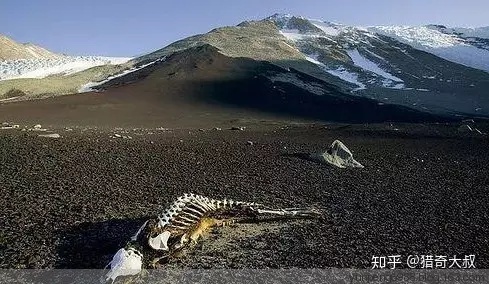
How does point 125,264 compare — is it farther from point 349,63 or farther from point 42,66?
point 349,63

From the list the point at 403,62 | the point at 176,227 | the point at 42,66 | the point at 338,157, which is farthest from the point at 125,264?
the point at 403,62

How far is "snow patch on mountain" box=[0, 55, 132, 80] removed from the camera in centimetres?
4694

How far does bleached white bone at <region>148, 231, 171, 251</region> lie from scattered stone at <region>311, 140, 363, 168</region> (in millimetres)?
6938

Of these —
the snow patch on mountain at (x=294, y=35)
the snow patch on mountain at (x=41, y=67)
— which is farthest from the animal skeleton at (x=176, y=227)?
the snow patch on mountain at (x=294, y=35)

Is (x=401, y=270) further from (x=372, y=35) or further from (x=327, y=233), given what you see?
(x=372, y=35)

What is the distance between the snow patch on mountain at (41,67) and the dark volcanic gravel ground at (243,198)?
123 feet

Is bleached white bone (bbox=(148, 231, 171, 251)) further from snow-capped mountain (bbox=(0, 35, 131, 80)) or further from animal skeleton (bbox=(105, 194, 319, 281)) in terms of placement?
snow-capped mountain (bbox=(0, 35, 131, 80))

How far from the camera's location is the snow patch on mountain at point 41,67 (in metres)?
46.9

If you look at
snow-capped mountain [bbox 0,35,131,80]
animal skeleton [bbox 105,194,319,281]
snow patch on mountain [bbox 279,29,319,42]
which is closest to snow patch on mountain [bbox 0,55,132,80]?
snow-capped mountain [bbox 0,35,131,80]

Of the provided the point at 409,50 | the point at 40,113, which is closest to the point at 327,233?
the point at 40,113

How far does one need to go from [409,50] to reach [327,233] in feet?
277

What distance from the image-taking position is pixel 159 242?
5074 mm

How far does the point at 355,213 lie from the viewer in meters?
6.99

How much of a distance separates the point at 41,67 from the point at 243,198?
5086cm
